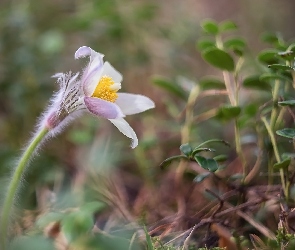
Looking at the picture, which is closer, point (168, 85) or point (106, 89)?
point (106, 89)

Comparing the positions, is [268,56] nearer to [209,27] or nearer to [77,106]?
[209,27]

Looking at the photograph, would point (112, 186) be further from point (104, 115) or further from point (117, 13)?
point (117, 13)

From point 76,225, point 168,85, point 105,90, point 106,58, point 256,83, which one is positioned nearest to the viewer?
point 76,225

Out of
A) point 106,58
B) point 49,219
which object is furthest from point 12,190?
point 106,58

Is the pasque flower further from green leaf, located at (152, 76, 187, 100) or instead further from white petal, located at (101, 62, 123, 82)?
green leaf, located at (152, 76, 187, 100)

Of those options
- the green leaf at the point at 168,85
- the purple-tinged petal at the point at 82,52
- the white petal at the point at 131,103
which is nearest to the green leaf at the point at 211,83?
the green leaf at the point at 168,85

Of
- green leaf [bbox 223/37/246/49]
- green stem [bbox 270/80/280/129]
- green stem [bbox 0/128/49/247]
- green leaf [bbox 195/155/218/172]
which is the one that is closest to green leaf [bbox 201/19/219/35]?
green leaf [bbox 223/37/246/49]
